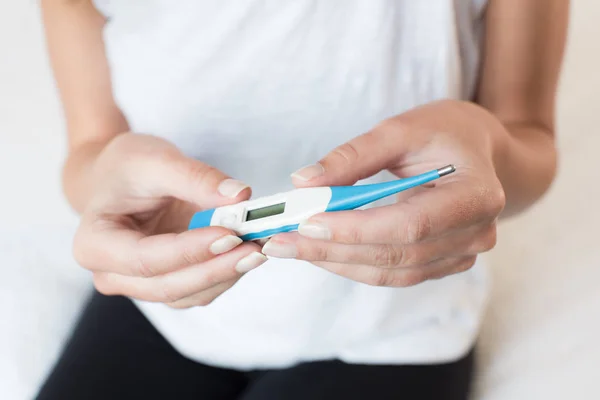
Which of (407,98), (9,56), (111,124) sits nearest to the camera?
(407,98)

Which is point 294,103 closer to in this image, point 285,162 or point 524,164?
point 285,162

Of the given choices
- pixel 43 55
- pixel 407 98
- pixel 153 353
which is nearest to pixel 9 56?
pixel 43 55

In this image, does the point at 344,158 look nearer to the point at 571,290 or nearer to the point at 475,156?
the point at 475,156

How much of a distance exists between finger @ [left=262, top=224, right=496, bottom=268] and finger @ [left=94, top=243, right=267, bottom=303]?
2cm

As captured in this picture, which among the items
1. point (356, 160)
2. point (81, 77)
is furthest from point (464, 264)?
point (81, 77)

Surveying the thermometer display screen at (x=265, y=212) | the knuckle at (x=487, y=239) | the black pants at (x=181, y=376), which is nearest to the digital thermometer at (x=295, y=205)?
the thermometer display screen at (x=265, y=212)

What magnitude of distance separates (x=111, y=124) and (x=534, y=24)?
15.9 inches

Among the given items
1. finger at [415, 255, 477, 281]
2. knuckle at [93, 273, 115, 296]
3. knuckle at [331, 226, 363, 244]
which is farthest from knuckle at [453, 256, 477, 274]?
knuckle at [93, 273, 115, 296]

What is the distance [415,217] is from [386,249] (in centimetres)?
3

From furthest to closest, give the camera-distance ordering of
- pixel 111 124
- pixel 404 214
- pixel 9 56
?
1. pixel 9 56
2. pixel 111 124
3. pixel 404 214

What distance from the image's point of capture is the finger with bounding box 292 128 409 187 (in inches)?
12.9

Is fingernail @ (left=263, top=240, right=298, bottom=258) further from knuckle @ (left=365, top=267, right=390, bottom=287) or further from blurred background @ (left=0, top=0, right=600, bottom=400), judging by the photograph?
blurred background @ (left=0, top=0, right=600, bottom=400)

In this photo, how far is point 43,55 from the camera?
0.75 meters

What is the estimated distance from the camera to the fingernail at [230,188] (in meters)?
0.35
